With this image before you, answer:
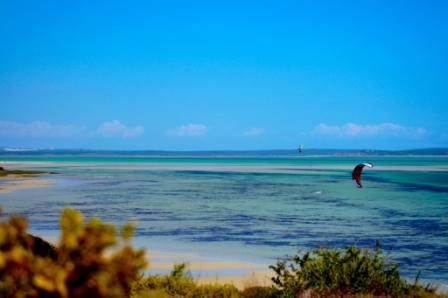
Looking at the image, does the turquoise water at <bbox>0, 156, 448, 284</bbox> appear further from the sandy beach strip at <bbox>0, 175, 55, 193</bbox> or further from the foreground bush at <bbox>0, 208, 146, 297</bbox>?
the foreground bush at <bbox>0, 208, 146, 297</bbox>

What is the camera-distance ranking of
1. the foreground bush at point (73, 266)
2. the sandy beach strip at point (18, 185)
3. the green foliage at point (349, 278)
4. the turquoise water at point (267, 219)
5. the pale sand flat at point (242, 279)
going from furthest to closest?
the sandy beach strip at point (18, 185)
the turquoise water at point (267, 219)
the pale sand flat at point (242, 279)
the green foliage at point (349, 278)
the foreground bush at point (73, 266)

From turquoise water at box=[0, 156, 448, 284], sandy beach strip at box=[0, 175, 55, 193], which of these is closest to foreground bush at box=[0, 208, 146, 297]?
turquoise water at box=[0, 156, 448, 284]

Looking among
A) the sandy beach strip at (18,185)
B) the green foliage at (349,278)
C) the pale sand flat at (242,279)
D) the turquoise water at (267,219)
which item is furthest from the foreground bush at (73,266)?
the sandy beach strip at (18,185)

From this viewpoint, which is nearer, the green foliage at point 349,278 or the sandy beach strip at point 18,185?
the green foliage at point 349,278

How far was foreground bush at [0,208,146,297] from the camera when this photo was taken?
3.62 metres


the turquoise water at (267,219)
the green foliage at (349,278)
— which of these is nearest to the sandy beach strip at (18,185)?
the turquoise water at (267,219)

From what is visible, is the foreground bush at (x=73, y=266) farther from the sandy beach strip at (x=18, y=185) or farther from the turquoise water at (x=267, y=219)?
the sandy beach strip at (x=18, y=185)

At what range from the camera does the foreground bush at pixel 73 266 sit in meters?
3.62

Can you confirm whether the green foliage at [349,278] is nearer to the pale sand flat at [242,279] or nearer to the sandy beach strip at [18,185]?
the pale sand flat at [242,279]

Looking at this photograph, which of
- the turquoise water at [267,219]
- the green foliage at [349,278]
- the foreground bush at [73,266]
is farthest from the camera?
the turquoise water at [267,219]

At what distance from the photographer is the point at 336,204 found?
31297 millimetres

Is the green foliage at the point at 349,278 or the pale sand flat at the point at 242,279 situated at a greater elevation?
the green foliage at the point at 349,278

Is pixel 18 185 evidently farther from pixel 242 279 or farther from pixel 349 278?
pixel 349 278

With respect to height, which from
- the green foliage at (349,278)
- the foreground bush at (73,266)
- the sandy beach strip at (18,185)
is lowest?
the sandy beach strip at (18,185)
